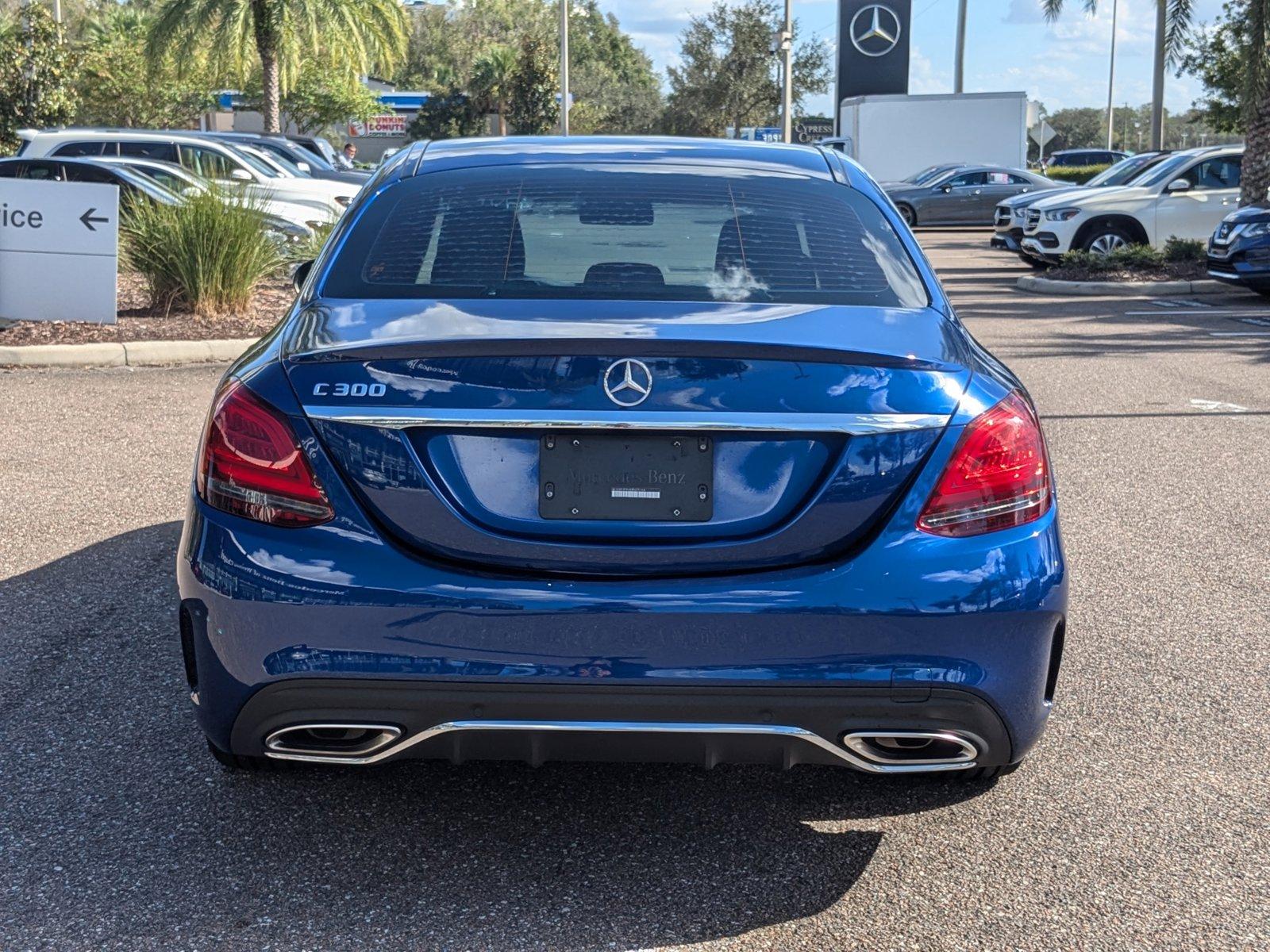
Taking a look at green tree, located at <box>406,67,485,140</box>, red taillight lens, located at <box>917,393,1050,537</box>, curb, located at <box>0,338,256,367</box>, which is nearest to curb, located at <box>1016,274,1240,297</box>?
curb, located at <box>0,338,256,367</box>

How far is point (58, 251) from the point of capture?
39.7 ft

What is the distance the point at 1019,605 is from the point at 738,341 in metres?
0.79

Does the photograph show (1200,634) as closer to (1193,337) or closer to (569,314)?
(569,314)

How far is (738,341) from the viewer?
3000mm

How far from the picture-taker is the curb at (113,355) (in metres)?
11.2

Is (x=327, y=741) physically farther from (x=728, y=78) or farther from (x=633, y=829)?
(x=728, y=78)

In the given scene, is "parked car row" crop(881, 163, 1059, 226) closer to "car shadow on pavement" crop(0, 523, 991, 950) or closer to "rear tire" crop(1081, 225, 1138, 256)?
"rear tire" crop(1081, 225, 1138, 256)

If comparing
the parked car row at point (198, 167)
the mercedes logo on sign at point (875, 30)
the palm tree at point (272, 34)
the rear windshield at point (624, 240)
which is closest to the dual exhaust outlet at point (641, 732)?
the rear windshield at point (624, 240)

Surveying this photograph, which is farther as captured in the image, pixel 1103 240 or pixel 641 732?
pixel 1103 240

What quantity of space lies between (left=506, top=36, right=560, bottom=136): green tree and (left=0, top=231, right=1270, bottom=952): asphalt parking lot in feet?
191

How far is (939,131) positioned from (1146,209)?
20569mm

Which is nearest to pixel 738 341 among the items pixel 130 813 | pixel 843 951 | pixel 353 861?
pixel 843 951

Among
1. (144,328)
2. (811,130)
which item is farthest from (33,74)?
(811,130)

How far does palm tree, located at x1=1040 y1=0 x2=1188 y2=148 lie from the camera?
962 inches
